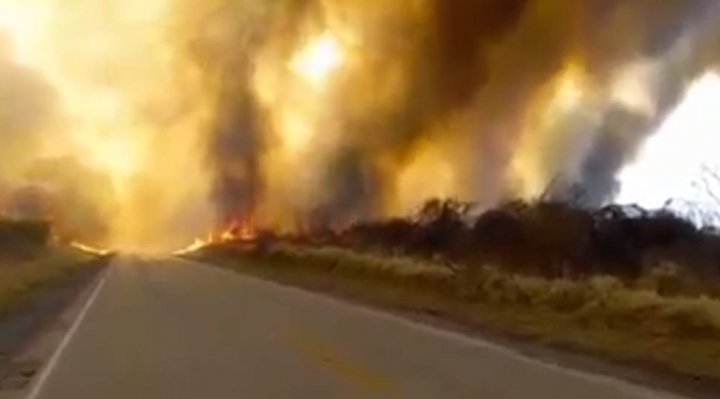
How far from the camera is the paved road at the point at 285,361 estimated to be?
1122 centimetres

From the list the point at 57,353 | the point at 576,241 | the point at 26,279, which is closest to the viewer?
the point at 57,353

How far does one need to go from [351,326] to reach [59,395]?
902 centimetres

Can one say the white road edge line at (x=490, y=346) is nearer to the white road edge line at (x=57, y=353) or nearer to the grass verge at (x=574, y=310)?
the grass verge at (x=574, y=310)

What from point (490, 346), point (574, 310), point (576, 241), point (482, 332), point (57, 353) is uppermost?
point (576, 241)

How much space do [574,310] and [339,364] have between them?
26.8 feet

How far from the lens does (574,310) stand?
20719 mm

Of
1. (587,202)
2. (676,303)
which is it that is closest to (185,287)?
(587,202)

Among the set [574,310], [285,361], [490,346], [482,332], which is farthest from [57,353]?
[574,310]

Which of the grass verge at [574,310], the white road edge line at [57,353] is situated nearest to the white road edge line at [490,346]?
the grass verge at [574,310]

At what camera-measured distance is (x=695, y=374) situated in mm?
12859

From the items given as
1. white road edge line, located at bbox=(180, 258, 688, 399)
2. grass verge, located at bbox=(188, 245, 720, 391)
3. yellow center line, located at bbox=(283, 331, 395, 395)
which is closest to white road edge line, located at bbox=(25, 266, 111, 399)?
yellow center line, located at bbox=(283, 331, 395, 395)

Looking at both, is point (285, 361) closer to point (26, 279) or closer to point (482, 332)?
point (482, 332)

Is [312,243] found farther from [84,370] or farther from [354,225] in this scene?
[84,370]

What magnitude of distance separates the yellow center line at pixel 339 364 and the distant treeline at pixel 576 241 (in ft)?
32.2
